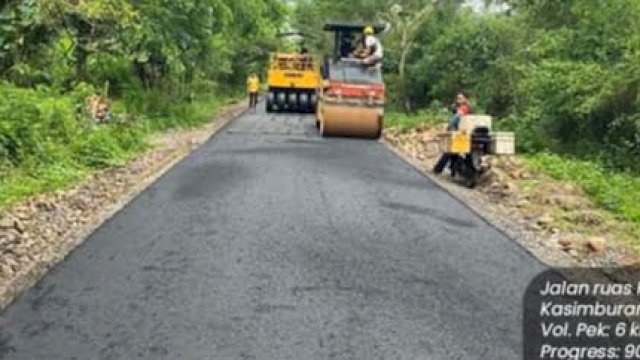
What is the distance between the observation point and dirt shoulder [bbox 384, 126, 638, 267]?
889 centimetres

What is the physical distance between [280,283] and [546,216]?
4.59 m

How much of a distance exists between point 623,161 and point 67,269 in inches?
382

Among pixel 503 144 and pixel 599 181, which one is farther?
pixel 503 144

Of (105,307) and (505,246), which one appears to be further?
(505,246)

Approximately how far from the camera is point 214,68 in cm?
3159

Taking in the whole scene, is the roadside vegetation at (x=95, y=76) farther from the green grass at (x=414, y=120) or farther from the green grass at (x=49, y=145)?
the green grass at (x=414, y=120)

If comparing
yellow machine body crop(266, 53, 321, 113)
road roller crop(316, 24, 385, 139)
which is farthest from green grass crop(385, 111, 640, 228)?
yellow machine body crop(266, 53, 321, 113)

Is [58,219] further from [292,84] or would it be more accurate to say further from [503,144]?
[292,84]

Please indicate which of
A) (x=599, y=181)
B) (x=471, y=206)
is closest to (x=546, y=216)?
(x=471, y=206)

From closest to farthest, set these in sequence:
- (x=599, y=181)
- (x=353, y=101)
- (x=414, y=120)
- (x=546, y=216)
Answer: (x=546, y=216)
(x=599, y=181)
(x=353, y=101)
(x=414, y=120)

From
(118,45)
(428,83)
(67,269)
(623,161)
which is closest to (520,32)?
(428,83)

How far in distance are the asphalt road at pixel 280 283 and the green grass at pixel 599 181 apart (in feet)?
6.09

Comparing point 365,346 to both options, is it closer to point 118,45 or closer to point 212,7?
point 118,45

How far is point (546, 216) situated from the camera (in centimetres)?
1069
